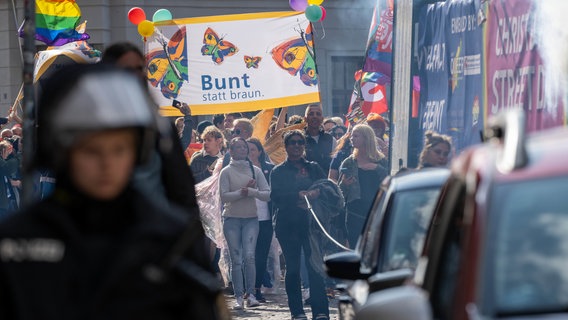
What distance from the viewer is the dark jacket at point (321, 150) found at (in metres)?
14.7

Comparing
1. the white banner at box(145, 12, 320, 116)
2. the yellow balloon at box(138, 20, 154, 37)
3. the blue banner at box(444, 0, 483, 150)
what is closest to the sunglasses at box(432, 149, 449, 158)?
the blue banner at box(444, 0, 483, 150)

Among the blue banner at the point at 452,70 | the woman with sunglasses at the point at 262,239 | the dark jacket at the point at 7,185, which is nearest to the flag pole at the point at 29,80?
the blue banner at the point at 452,70

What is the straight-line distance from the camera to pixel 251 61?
18.4 metres

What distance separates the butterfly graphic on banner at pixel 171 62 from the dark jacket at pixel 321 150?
390 cm

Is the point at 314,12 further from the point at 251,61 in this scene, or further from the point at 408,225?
the point at 408,225

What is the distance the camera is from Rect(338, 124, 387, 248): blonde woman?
546 inches

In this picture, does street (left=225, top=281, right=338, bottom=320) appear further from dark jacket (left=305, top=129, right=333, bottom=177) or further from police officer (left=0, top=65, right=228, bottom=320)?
police officer (left=0, top=65, right=228, bottom=320)

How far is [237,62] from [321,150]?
376 cm

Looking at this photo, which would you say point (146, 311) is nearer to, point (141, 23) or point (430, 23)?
point (430, 23)

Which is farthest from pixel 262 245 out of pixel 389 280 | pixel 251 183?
pixel 389 280

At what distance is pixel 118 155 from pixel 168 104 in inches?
607

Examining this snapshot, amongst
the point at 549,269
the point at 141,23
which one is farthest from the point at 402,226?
the point at 141,23

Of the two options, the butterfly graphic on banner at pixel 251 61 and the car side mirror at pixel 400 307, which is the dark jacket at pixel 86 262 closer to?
the car side mirror at pixel 400 307

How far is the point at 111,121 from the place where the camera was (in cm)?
316
